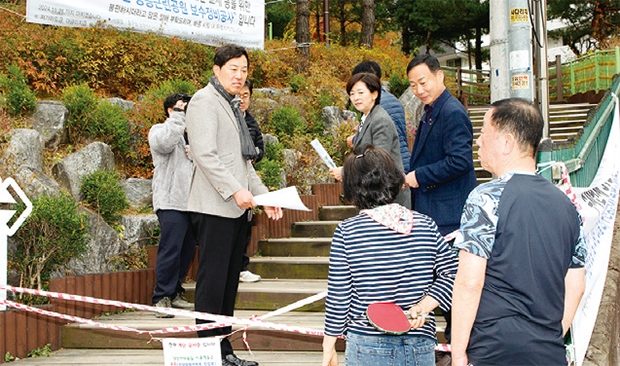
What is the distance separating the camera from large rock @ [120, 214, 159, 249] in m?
5.65

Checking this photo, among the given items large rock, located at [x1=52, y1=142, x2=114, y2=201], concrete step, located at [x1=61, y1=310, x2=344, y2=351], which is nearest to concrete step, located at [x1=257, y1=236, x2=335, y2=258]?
concrete step, located at [x1=61, y1=310, x2=344, y2=351]

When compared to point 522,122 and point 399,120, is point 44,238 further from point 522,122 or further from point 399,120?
point 522,122

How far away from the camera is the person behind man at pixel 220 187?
3.33 metres

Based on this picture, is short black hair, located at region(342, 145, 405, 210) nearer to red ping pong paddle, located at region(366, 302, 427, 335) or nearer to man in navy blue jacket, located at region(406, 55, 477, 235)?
red ping pong paddle, located at region(366, 302, 427, 335)

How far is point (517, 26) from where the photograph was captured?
4340 millimetres

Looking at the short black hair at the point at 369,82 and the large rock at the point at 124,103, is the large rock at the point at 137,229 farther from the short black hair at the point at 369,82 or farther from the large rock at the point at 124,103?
the short black hair at the point at 369,82

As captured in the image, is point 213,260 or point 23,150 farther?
point 23,150

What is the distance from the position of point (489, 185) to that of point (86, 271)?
432 cm

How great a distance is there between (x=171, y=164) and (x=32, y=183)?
135 cm

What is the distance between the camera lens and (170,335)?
427 cm

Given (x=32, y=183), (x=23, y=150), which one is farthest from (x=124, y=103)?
(x=32, y=183)

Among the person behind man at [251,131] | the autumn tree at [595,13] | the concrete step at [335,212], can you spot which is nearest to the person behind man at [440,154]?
the person behind man at [251,131]

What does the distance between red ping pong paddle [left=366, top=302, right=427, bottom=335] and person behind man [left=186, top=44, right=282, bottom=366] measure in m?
1.35

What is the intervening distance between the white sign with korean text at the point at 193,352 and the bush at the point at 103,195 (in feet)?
8.56
